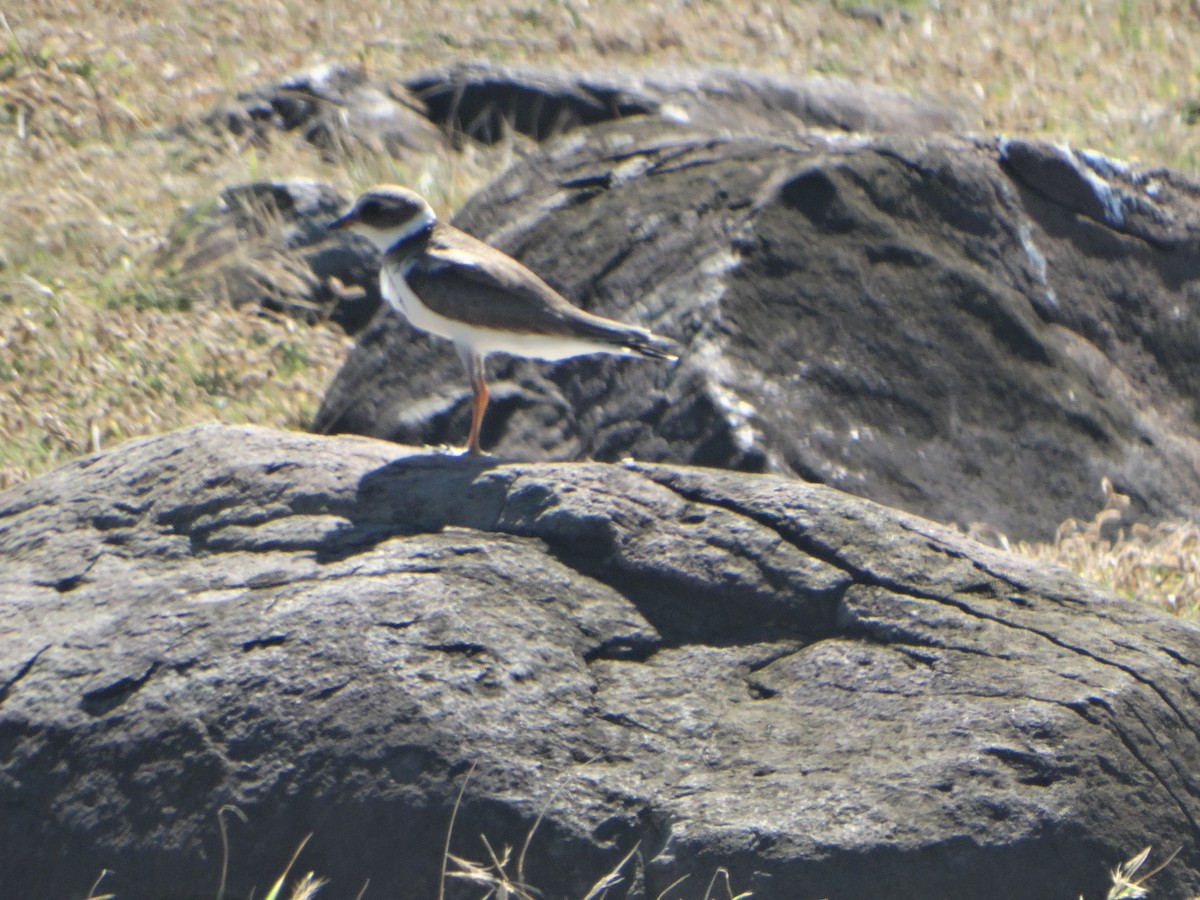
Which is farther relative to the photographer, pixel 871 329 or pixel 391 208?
pixel 871 329

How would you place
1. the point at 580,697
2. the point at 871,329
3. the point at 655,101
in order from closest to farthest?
the point at 580,697, the point at 871,329, the point at 655,101

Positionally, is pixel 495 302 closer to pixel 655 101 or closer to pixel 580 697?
pixel 580 697

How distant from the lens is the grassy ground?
28.9ft

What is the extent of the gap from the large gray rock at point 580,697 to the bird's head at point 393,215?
5.58ft

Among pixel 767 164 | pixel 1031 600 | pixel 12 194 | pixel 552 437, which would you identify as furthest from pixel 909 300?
pixel 12 194

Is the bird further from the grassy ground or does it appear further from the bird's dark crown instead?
the grassy ground

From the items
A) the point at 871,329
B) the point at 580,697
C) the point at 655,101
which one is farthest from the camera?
the point at 655,101

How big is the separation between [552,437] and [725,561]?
8.36 feet

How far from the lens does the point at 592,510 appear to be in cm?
455

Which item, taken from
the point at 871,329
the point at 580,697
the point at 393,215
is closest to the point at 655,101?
the point at 871,329

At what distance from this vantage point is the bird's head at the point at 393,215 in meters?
6.13

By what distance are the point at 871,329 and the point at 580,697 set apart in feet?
11.2

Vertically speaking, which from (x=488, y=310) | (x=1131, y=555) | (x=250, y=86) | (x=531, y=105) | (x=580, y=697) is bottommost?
(x=250, y=86)

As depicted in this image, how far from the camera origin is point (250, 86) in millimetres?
13523
